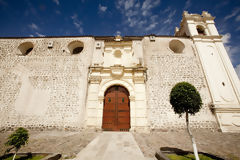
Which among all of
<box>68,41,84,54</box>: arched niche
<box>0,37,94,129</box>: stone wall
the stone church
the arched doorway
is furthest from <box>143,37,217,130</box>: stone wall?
<box>68,41,84,54</box>: arched niche

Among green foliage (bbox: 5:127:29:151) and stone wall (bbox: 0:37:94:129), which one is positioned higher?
stone wall (bbox: 0:37:94:129)

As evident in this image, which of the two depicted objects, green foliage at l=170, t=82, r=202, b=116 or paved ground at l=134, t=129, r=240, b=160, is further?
paved ground at l=134, t=129, r=240, b=160

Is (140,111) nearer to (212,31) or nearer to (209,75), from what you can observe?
(209,75)

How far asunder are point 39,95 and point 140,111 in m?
7.73

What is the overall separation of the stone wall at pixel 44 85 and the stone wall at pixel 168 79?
5.22 m

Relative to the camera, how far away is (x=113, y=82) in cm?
828

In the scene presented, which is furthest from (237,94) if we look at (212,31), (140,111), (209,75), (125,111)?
(125,111)

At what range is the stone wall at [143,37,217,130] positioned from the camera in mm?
7246

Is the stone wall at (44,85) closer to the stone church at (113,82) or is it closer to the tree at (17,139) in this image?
the stone church at (113,82)

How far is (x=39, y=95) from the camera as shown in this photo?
311 inches

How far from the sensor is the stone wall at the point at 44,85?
731cm

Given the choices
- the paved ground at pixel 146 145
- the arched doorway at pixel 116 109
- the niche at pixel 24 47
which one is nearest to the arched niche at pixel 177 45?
the arched doorway at pixel 116 109

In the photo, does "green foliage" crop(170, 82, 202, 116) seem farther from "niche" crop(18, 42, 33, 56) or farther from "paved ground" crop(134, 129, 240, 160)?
"niche" crop(18, 42, 33, 56)

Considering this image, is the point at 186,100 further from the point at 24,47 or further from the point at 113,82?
the point at 24,47
